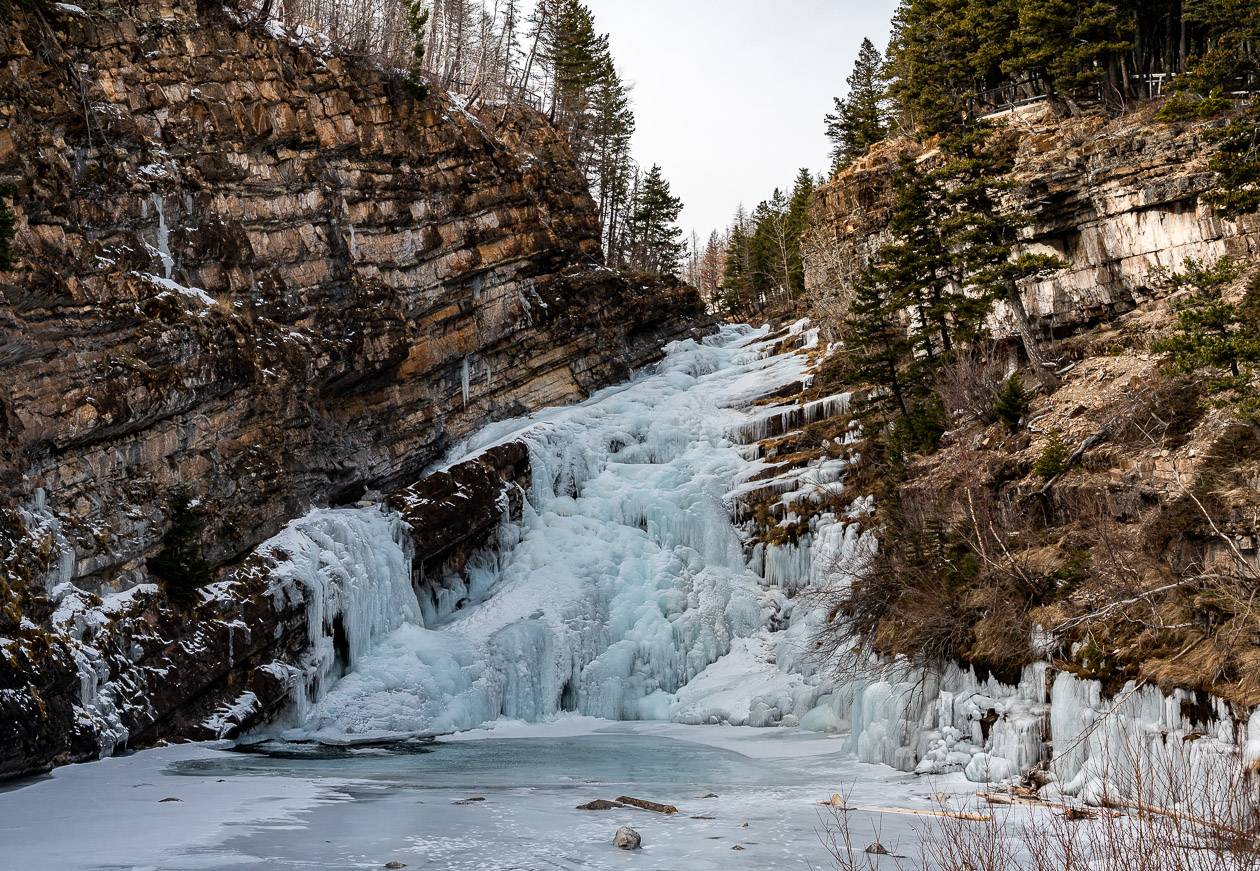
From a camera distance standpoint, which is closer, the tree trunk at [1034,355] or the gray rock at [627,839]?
the gray rock at [627,839]

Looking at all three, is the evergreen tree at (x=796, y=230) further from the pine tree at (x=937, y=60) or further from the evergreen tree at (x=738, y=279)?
the pine tree at (x=937, y=60)

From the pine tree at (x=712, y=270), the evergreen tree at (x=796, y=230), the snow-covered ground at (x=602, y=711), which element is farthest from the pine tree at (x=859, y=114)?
the pine tree at (x=712, y=270)

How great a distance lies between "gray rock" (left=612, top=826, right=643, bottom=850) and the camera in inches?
423

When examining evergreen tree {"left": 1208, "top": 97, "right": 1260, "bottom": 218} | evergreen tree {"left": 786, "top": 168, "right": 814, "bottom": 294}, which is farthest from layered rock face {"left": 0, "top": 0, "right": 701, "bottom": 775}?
evergreen tree {"left": 786, "top": 168, "right": 814, "bottom": 294}

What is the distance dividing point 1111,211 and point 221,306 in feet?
82.2

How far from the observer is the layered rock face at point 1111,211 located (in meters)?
26.0

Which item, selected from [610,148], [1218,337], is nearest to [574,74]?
[610,148]

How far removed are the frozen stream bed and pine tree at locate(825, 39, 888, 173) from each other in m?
41.5

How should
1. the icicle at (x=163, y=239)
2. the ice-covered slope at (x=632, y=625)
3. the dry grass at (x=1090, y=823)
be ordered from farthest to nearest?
the icicle at (x=163, y=239) → the ice-covered slope at (x=632, y=625) → the dry grass at (x=1090, y=823)

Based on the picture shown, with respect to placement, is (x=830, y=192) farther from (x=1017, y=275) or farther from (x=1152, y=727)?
(x=1152, y=727)

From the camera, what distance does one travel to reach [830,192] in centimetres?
4400

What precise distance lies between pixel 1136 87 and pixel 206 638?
3405cm

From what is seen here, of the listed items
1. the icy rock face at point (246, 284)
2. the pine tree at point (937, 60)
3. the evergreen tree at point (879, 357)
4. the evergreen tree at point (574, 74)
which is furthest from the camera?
the evergreen tree at point (574, 74)

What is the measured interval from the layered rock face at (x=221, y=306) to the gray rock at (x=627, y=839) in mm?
11243
